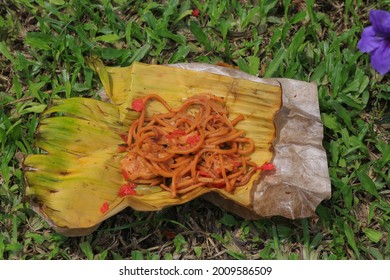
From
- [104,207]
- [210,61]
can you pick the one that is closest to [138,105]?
[104,207]

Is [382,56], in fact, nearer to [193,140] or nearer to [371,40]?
[371,40]

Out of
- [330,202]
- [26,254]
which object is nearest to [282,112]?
[330,202]

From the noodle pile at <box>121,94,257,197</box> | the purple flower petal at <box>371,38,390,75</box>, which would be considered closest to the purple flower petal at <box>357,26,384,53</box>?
the purple flower petal at <box>371,38,390,75</box>

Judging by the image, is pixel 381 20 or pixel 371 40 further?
pixel 371 40

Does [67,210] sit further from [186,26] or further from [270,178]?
[186,26]

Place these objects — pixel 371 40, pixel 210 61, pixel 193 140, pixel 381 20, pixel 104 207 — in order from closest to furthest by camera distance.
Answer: pixel 381 20, pixel 371 40, pixel 104 207, pixel 193 140, pixel 210 61

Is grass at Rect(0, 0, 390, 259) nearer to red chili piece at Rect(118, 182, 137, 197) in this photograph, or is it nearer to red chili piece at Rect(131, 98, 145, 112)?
red chili piece at Rect(118, 182, 137, 197)

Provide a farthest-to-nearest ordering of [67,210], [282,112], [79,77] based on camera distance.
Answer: [79,77]
[282,112]
[67,210]
